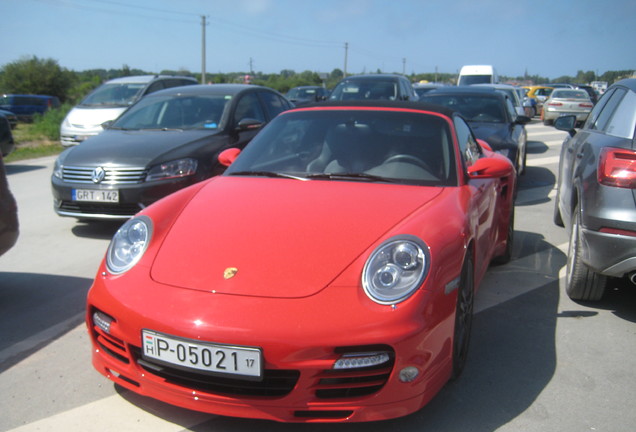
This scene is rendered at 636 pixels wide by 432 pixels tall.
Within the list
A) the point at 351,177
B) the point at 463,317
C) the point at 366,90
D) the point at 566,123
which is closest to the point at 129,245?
the point at 351,177

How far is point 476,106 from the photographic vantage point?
930 centimetres

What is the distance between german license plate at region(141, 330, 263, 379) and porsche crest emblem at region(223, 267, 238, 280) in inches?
14.1

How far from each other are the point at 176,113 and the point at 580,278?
4902 mm

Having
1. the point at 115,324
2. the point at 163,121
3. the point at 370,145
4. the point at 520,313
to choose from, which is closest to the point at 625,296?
the point at 520,313

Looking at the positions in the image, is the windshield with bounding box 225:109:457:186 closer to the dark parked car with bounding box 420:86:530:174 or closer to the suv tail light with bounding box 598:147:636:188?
the suv tail light with bounding box 598:147:636:188

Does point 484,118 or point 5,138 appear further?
point 5,138

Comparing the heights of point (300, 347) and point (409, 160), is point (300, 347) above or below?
below

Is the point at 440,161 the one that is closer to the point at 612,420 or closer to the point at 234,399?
the point at 612,420

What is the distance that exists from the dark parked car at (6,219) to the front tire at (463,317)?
2870 millimetres

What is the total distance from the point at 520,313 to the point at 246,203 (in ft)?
6.68

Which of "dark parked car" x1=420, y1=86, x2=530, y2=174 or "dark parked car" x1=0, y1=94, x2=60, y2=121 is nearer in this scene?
"dark parked car" x1=420, y1=86, x2=530, y2=174

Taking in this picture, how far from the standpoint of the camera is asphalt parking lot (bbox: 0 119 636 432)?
2.73 meters

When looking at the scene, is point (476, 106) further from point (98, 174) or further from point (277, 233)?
point (277, 233)

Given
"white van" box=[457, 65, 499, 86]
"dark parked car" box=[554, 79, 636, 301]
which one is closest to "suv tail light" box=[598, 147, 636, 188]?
"dark parked car" box=[554, 79, 636, 301]
